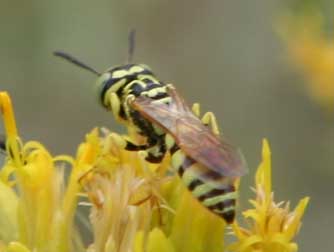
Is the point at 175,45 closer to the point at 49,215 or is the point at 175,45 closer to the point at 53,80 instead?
the point at 53,80

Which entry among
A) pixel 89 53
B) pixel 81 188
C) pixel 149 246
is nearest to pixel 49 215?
pixel 81 188

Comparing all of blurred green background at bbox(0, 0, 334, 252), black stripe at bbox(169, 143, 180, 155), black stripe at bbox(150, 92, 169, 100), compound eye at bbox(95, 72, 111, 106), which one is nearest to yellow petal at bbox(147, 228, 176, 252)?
black stripe at bbox(169, 143, 180, 155)

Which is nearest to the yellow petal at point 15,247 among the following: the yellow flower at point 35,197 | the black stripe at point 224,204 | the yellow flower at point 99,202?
the yellow flower at point 99,202

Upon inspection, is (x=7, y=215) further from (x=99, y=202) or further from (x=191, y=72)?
A: (x=191, y=72)

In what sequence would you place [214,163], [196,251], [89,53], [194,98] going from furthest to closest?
[194,98] → [89,53] → [196,251] → [214,163]

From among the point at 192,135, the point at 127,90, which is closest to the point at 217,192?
the point at 192,135
